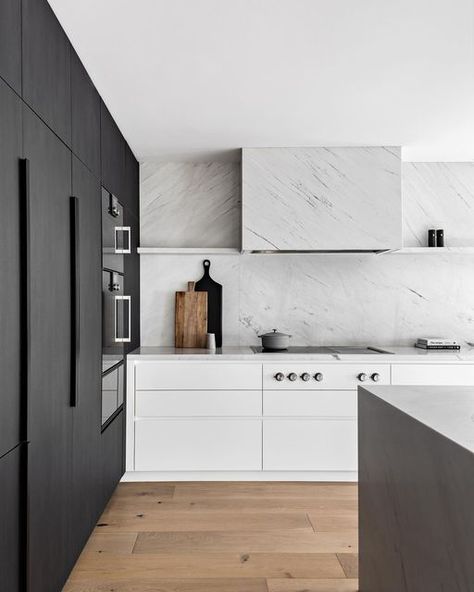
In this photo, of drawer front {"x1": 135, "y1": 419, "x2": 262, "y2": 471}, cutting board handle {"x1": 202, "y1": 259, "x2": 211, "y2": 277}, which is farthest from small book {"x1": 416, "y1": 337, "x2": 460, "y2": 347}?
cutting board handle {"x1": 202, "y1": 259, "x2": 211, "y2": 277}

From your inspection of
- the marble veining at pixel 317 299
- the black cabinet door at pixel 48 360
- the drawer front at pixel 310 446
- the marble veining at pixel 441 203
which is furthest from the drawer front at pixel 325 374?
the black cabinet door at pixel 48 360

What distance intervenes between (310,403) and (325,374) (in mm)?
224

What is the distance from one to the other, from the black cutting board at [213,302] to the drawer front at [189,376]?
23.2 inches

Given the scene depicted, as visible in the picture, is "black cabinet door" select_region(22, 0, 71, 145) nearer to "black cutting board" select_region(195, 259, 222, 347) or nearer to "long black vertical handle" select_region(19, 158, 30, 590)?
"long black vertical handle" select_region(19, 158, 30, 590)

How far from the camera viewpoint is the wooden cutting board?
4121 mm

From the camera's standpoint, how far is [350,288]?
423 cm

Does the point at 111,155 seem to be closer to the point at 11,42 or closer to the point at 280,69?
→ the point at 280,69

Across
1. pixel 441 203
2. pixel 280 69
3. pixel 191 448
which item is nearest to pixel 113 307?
pixel 191 448

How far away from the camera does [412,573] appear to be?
1.48 meters

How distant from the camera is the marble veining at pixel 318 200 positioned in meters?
3.75

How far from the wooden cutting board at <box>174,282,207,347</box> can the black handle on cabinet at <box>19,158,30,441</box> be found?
2.47 metres

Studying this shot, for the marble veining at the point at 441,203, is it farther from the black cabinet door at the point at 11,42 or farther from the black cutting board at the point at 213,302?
the black cabinet door at the point at 11,42

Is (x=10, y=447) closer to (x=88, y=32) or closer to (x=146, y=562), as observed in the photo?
(x=146, y=562)

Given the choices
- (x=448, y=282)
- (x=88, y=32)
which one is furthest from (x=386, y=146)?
(x=88, y=32)
